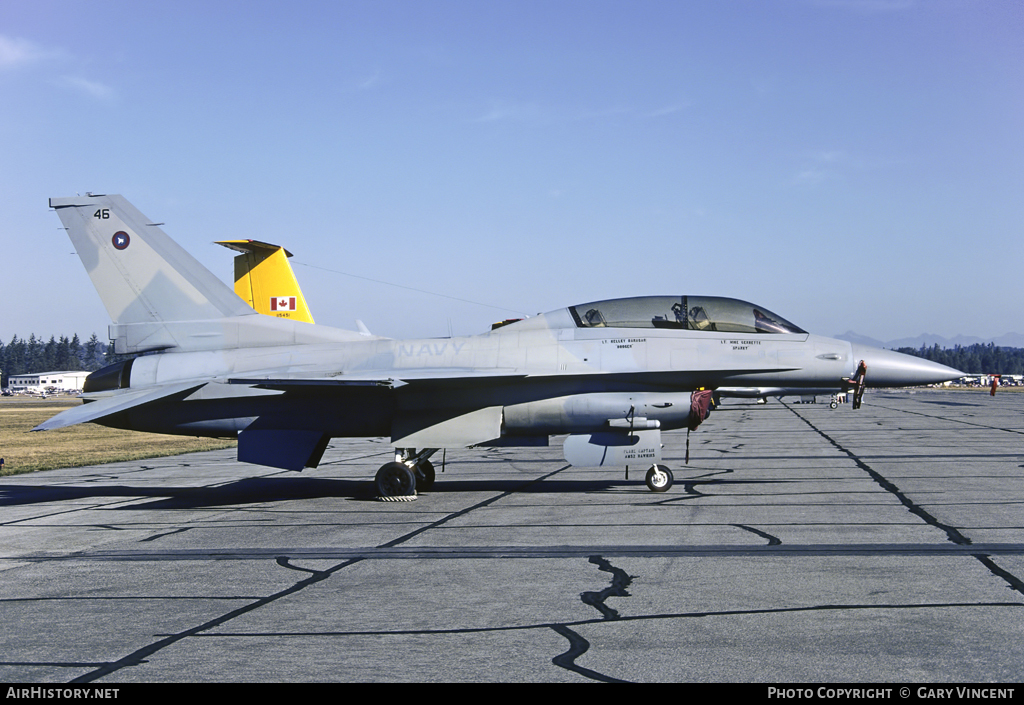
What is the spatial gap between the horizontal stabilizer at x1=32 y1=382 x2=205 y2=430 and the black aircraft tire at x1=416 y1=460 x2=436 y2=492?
390 centimetres

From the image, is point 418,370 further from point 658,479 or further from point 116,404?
point 116,404

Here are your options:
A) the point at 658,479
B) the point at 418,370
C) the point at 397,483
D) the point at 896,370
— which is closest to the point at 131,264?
the point at 418,370

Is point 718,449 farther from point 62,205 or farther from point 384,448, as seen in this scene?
point 62,205

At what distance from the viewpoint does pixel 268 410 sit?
15070mm

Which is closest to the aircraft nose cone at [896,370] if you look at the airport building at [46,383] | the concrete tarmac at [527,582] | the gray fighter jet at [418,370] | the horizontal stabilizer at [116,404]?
the gray fighter jet at [418,370]

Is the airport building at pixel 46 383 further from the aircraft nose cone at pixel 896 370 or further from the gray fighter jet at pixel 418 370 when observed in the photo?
the aircraft nose cone at pixel 896 370

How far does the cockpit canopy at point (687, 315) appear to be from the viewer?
48.2 ft

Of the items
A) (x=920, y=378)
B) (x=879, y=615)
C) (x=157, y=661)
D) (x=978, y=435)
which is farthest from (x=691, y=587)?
(x=978, y=435)

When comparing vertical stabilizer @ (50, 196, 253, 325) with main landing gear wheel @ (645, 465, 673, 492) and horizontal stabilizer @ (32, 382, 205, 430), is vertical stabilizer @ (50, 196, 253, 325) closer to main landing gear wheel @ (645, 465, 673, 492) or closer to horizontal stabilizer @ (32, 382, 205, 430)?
horizontal stabilizer @ (32, 382, 205, 430)

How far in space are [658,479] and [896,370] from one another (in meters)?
4.10

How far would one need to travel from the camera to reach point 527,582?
7895mm

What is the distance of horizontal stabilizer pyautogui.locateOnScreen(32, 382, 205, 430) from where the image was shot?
1302 centimetres

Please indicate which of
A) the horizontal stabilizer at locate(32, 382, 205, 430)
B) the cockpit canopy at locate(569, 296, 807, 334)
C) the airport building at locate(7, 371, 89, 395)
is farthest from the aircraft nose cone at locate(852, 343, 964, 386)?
the airport building at locate(7, 371, 89, 395)
